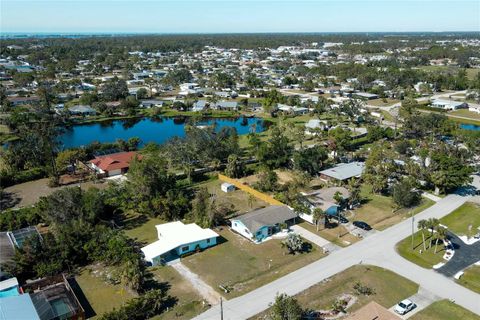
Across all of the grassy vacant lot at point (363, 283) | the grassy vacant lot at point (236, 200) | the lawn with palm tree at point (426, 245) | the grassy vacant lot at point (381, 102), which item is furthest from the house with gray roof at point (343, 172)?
the grassy vacant lot at point (381, 102)

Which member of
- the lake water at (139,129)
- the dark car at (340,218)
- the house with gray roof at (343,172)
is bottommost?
the lake water at (139,129)

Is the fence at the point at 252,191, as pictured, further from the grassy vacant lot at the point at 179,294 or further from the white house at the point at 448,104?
the white house at the point at 448,104

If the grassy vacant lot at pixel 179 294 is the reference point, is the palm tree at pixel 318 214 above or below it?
above

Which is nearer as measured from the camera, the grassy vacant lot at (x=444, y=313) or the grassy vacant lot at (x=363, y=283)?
the grassy vacant lot at (x=444, y=313)

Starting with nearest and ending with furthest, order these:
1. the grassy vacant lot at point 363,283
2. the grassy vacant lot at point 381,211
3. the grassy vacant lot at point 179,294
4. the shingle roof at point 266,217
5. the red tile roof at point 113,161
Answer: the grassy vacant lot at point 179,294 → the grassy vacant lot at point 363,283 → the shingle roof at point 266,217 → the grassy vacant lot at point 381,211 → the red tile roof at point 113,161

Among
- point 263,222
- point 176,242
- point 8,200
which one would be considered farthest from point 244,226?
point 8,200

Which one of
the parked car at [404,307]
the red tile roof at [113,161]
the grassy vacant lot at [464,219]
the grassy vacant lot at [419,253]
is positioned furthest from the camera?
the red tile roof at [113,161]

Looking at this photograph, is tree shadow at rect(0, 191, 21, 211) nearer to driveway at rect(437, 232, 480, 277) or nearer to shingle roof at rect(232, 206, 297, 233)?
shingle roof at rect(232, 206, 297, 233)
